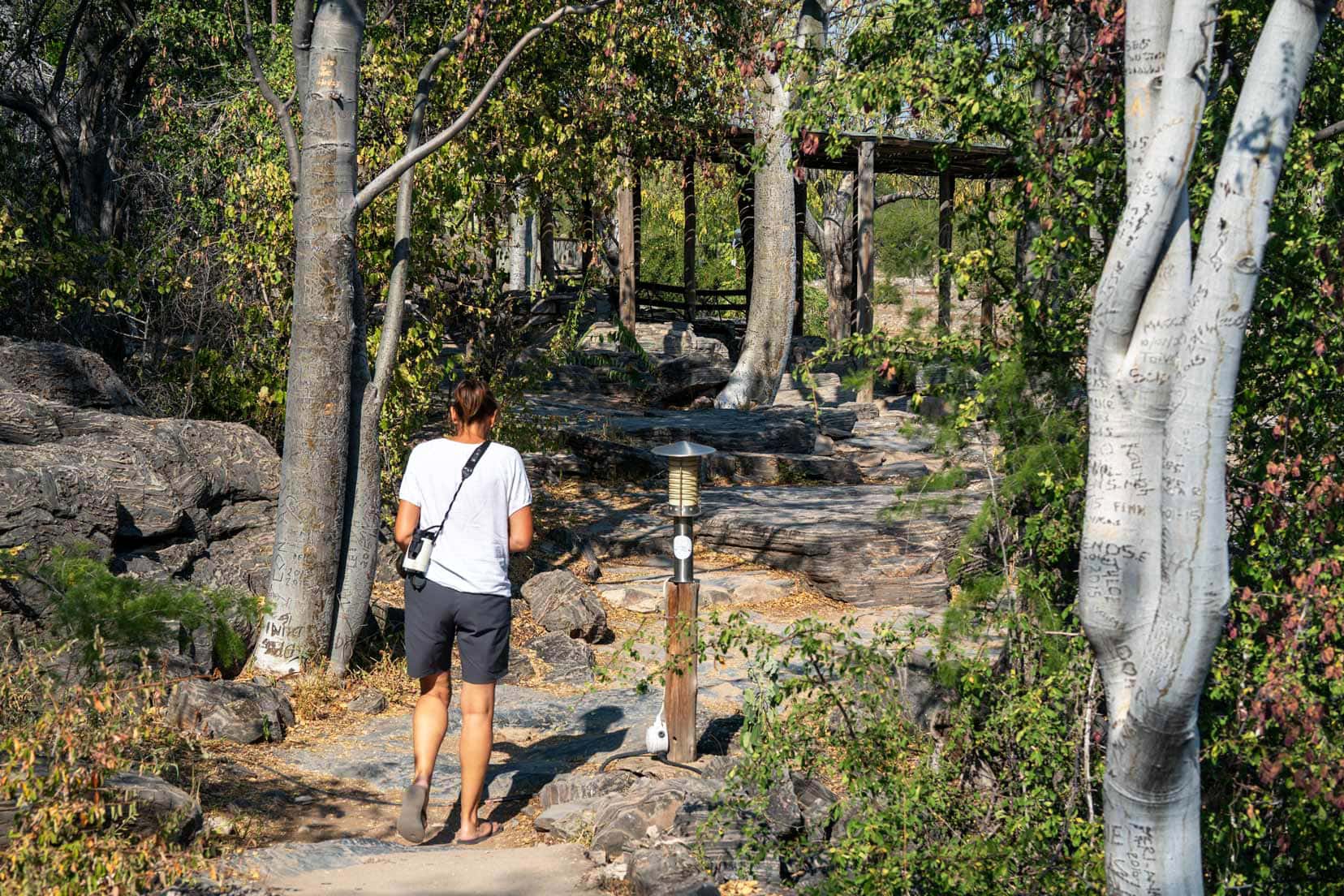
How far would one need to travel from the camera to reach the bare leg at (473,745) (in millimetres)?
5223

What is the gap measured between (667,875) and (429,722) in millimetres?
1187

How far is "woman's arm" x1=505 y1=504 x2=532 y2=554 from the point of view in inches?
205

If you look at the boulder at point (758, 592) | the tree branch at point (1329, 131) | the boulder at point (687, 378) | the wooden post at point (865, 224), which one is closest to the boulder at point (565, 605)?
the boulder at point (758, 592)

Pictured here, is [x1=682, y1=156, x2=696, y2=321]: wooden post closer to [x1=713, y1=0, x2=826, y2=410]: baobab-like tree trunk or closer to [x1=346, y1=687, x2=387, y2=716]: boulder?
[x1=713, y1=0, x2=826, y2=410]: baobab-like tree trunk

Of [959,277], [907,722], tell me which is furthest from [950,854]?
[959,277]

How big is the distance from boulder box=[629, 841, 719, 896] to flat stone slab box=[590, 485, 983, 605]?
493 cm

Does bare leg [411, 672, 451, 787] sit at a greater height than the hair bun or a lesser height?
lesser

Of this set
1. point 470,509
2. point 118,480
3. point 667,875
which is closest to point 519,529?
point 470,509

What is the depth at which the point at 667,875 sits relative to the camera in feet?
15.2

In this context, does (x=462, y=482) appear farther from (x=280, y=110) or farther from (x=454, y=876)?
(x=280, y=110)

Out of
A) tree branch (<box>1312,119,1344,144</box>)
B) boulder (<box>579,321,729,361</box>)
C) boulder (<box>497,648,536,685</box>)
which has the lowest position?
boulder (<box>497,648,536,685</box>)

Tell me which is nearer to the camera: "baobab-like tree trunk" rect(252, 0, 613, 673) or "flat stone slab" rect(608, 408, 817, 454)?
"baobab-like tree trunk" rect(252, 0, 613, 673)

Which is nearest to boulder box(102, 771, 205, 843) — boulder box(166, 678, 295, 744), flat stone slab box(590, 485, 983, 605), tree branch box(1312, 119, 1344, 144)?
boulder box(166, 678, 295, 744)

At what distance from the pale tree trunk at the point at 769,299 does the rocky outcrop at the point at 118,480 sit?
1044 centimetres
